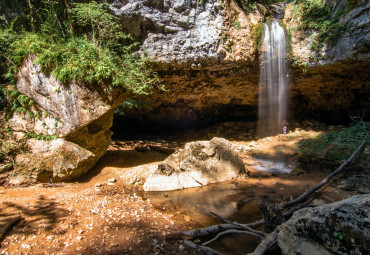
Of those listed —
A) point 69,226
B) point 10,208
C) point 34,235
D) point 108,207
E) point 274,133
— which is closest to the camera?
point 34,235

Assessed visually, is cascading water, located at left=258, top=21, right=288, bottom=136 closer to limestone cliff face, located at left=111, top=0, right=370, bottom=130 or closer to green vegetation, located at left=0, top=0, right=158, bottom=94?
limestone cliff face, located at left=111, top=0, right=370, bottom=130

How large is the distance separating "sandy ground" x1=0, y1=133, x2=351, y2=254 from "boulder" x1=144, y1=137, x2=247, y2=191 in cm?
29

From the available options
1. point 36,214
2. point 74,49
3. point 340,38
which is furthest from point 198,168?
point 340,38

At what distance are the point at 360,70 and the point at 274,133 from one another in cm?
501

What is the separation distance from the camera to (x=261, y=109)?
42.1 ft

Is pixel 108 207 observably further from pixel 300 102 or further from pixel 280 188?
pixel 300 102

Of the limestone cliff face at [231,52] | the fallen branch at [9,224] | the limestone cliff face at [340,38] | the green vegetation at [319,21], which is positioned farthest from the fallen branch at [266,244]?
the green vegetation at [319,21]

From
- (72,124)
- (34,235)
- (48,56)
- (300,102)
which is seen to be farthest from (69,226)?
(300,102)

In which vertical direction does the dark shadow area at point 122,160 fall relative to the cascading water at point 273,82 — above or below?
below

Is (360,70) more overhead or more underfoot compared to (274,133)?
more overhead

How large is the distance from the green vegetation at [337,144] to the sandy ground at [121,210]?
70.9 inches

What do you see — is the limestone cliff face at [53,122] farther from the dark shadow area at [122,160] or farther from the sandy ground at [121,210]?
the dark shadow area at [122,160]

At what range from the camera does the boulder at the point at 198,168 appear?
5.34 m

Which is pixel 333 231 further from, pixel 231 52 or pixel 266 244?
pixel 231 52
